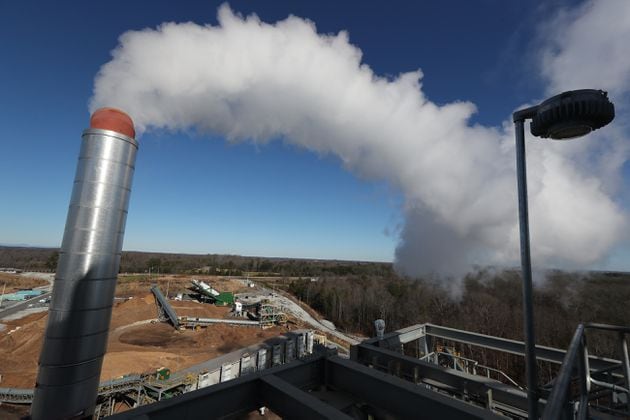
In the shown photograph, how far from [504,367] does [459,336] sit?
30.4 meters

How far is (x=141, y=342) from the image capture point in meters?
30.8

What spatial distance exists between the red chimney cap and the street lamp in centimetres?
593

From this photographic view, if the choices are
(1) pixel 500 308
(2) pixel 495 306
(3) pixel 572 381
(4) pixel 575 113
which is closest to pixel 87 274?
(3) pixel 572 381

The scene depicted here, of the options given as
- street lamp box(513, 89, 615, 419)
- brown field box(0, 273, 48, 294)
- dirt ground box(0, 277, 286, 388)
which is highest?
street lamp box(513, 89, 615, 419)

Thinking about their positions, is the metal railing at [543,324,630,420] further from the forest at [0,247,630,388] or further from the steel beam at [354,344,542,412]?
the forest at [0,247,630,388]

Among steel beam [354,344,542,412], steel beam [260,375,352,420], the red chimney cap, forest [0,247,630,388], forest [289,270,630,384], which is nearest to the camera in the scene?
steel beam [260,375,352,420]

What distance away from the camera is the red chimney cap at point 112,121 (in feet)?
16.3

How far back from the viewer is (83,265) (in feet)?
14.8

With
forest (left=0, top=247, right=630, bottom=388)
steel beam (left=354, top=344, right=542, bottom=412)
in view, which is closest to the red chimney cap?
steel beam (left=354, top=344, right=542, bottom=412)

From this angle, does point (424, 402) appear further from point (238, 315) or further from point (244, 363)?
point (238, 315)

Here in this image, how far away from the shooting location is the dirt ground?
22391 millimetres

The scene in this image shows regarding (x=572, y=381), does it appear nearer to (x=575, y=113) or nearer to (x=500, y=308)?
(x=575, y=113)

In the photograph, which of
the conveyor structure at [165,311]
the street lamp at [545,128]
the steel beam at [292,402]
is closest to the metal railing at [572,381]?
the street lamp at [545,128]

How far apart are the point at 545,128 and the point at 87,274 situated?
631 cm
